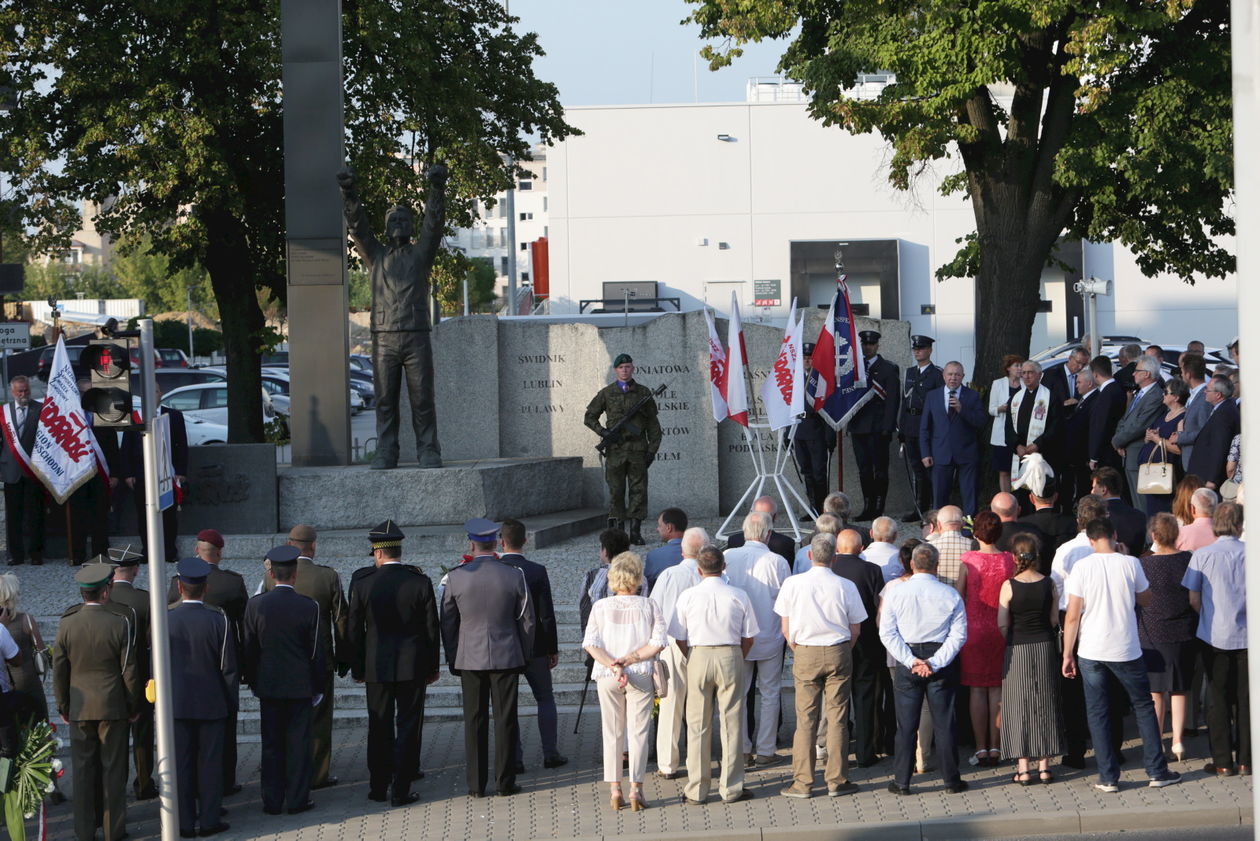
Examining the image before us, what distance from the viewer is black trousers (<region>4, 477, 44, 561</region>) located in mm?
15422

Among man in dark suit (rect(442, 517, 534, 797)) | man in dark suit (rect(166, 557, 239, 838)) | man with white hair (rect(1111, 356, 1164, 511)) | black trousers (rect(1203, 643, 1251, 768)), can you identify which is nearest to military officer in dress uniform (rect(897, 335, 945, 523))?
man with white hair (rect(1111, 356, 1164, 511))

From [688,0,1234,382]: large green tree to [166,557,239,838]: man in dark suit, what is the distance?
1068 cm

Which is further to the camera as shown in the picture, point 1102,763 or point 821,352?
point 821,352

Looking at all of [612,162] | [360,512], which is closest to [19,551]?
[360,512]

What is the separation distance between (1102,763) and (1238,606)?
127 centimetres

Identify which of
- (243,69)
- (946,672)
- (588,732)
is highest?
(243,69)

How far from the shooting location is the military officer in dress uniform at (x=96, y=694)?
899 centimetres

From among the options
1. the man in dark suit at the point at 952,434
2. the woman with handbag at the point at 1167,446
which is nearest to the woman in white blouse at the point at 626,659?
the woman with handbag at the point at 1167,446

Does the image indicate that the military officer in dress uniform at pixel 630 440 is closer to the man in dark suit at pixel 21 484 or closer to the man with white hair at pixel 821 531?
the man with white hair at pixel 821 531

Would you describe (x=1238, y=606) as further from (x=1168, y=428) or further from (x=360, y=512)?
(x=360, y=512)

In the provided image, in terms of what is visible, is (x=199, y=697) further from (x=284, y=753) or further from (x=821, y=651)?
(x=821, y=651)

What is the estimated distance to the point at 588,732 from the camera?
36.7 ft

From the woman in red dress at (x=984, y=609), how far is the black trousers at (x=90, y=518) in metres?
9.11

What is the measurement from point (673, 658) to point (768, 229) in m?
35.3
